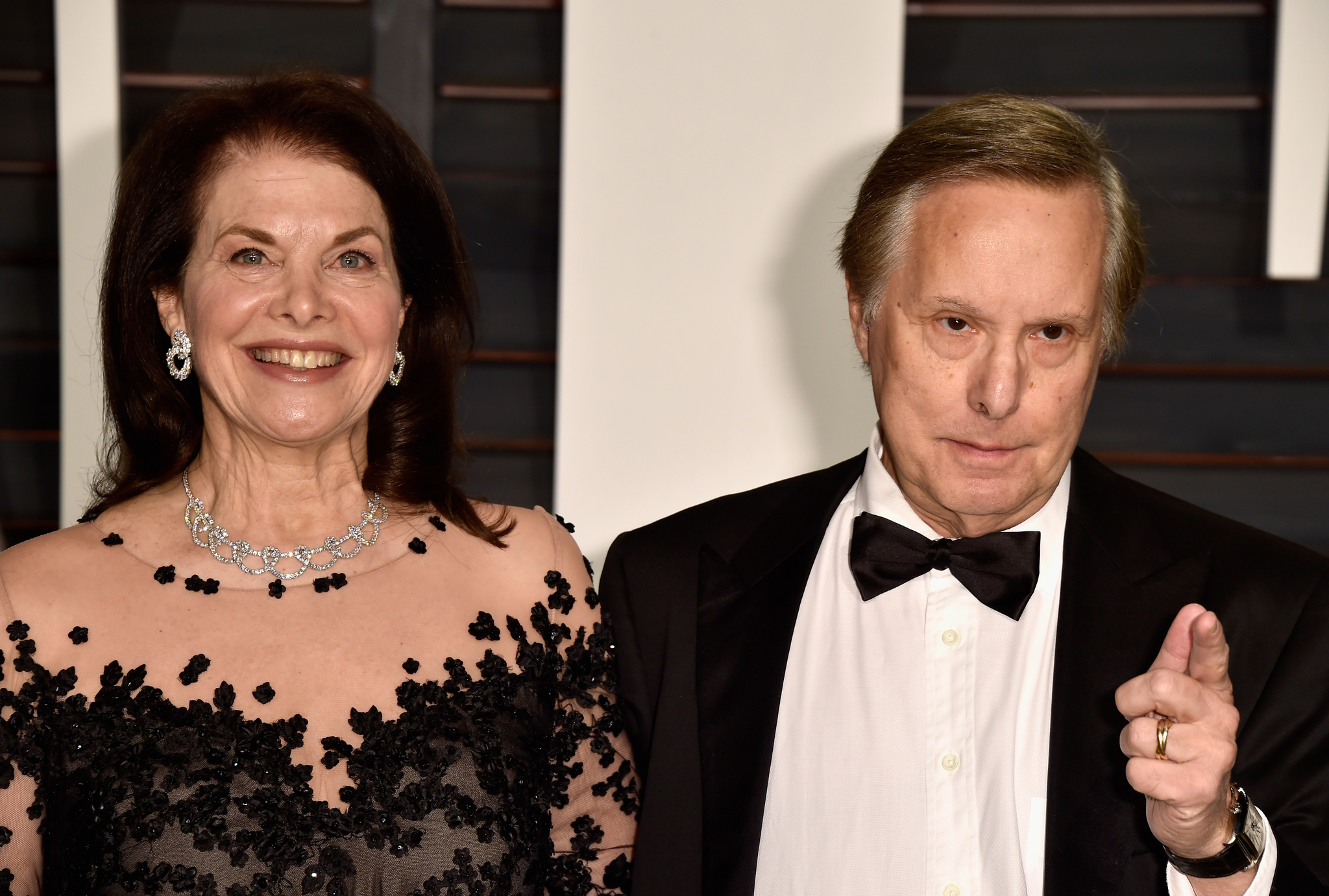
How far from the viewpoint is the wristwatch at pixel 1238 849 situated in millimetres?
1501

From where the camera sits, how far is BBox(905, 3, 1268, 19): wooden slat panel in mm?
3121

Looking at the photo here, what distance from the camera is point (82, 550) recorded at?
186cm

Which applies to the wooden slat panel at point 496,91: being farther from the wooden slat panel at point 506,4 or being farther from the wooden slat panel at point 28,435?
the wooden slat panel at point 28,435

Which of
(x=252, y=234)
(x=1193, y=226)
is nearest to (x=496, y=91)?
(x=252, y=234)

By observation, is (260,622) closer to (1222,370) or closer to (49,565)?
(49,565)

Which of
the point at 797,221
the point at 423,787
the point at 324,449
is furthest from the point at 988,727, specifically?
the point at 797,221

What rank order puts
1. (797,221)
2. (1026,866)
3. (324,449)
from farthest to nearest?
(797,221), (324,449), (1026,866)

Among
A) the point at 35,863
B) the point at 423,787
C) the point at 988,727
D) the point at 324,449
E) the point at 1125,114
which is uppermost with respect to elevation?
the point at 1125,114

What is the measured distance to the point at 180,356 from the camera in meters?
1.96

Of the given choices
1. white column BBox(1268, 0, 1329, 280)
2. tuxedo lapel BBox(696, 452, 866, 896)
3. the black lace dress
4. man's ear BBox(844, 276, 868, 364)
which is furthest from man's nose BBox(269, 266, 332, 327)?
white column BBox(1268, 0, 1329, 280)

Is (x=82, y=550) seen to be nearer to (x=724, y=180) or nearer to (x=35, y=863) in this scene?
(x=35, y=863)

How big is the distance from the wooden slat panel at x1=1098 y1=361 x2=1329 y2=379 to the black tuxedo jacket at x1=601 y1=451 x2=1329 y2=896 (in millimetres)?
1373

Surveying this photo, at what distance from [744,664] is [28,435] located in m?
2.33

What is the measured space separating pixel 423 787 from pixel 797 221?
5.53 ft
